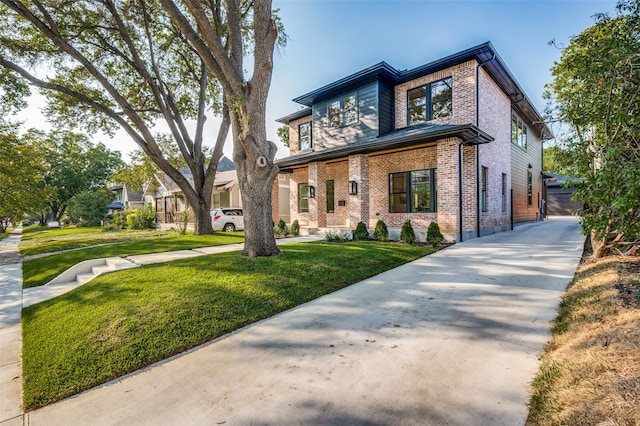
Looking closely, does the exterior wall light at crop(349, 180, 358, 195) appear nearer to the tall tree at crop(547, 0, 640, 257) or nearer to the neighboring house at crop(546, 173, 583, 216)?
the tall tree at crop(547, 0, 640, 257)

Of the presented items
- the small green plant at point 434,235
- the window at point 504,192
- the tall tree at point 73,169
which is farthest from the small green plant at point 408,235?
the tall tree at point 73,169

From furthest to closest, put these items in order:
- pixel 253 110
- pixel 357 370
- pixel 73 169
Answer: pixel 73 169 < pixel 253 110 < pixel 357 370

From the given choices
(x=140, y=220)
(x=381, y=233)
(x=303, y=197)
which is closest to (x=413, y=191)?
(x=381, y=233)

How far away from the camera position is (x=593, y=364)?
7.44ft

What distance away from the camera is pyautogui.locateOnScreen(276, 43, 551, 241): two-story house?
380 inches

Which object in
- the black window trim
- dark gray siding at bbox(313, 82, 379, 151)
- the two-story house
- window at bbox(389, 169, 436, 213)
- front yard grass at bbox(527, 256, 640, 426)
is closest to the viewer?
front yard grass at bbox(527, 256, 640, 426)

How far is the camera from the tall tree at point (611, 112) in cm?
336

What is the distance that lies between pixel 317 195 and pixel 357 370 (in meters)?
10.6

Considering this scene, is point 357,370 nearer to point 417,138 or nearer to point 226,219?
point 417,138

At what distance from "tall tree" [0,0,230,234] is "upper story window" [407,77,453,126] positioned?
788 centimetres

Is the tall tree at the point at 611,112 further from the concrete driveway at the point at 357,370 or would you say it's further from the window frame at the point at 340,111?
the window frame at the point at 340,111

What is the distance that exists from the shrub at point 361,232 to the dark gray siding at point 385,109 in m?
3.92

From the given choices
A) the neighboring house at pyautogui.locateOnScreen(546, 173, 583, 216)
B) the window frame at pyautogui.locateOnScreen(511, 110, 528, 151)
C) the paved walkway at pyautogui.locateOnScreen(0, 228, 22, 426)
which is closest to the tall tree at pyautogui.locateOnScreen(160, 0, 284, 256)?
the paved walkway at pyautogui.locateOnScreen(0, 228, 22, 426)

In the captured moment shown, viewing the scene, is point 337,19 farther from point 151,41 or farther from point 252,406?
point 252,406
